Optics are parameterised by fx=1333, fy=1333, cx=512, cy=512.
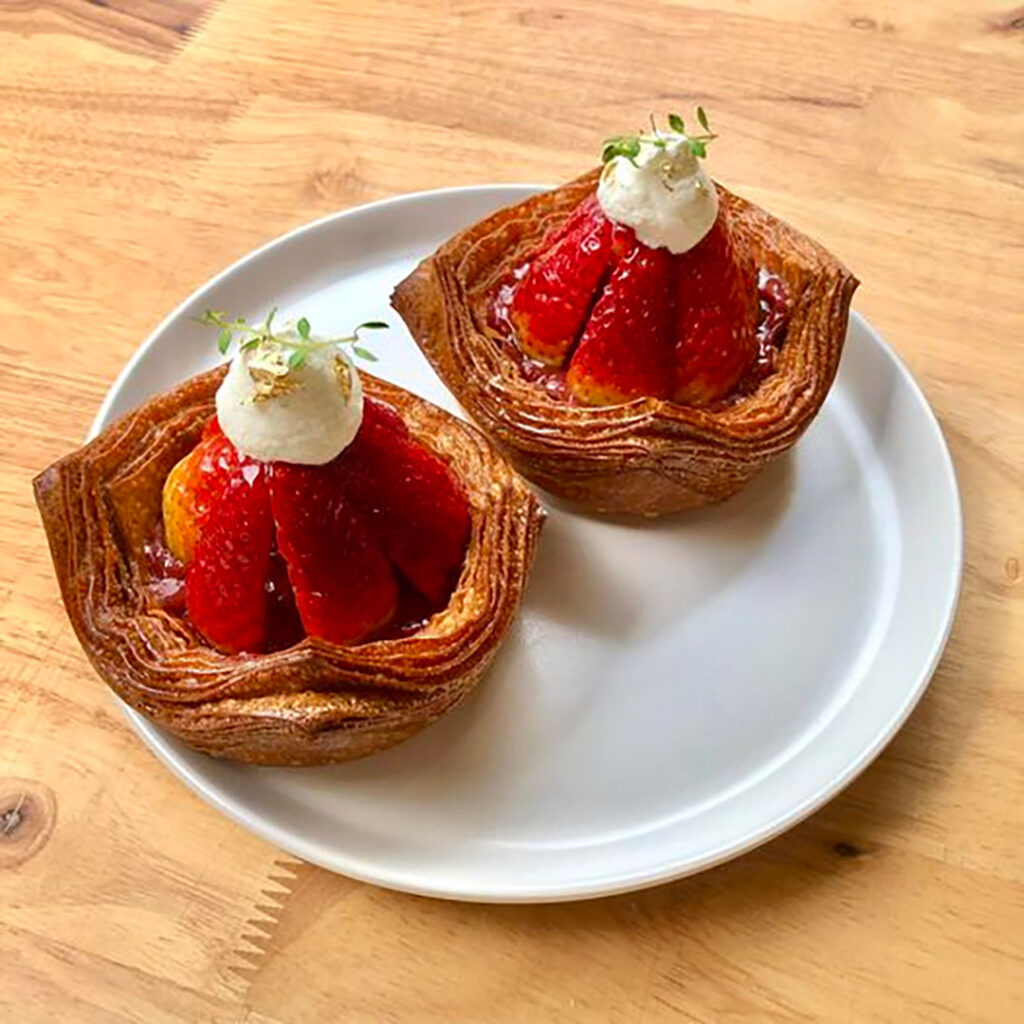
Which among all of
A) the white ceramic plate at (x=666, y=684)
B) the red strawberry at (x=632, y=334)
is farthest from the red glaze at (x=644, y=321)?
the white ceramic plate at (x=666, y=684)

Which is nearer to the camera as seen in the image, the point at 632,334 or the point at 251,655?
the point at 251,655

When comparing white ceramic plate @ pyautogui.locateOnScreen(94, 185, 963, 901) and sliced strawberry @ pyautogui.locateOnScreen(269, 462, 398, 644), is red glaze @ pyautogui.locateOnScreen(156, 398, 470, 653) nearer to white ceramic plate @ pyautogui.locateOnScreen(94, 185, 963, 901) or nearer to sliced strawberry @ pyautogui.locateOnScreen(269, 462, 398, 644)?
sliced strawberry @ pyautogui.locateOnScreen(269, 462, 398, 644)

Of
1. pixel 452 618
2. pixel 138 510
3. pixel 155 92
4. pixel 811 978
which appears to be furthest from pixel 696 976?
pixel 155 92

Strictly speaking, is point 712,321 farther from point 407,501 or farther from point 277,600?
point 277,600

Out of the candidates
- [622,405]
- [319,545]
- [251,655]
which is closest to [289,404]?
[319,545]

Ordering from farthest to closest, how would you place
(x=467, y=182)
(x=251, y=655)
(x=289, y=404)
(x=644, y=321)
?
(x=467, y=182) → (x=644, y=321) → (x=251, y=655) → (x=289, y=404)

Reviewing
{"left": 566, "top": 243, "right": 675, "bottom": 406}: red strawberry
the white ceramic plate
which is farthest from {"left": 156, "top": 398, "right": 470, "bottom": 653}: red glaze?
{"left": 566, "top": 243, "right": 675, "bottom": 406}: red strawberry

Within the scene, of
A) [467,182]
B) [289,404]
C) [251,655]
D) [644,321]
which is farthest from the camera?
[467,182]
